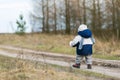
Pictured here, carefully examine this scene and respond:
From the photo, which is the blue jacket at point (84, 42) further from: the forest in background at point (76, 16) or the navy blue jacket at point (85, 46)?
the forest in background at point (76, 16)

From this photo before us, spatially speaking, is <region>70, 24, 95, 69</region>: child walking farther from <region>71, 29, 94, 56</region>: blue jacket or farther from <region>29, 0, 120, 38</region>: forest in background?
<region>29, 0, 120, 38</region>: forest in background

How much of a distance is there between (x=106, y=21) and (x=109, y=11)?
1.82 m

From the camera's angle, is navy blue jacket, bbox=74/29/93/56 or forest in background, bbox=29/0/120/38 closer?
navy blue jacket, bbox=74/29/93/56

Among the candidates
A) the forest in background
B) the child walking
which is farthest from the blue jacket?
the forest in background

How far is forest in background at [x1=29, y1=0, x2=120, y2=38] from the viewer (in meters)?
51.6

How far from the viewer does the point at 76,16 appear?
2296 inches

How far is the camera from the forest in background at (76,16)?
169ft

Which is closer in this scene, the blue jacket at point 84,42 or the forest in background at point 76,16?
the blue jacket at point 84,42

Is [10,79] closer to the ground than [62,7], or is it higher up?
closer to the ground

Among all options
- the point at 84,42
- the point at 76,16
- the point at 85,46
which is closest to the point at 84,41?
the point at 84,42

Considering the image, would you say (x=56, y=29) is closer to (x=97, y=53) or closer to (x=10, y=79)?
(x=97, y=53)

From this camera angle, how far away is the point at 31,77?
11.1 meters

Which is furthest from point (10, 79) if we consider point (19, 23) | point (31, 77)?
point (19, 23)

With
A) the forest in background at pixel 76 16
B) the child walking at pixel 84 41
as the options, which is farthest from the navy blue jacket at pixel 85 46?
the forest in background at pixel 76 16
